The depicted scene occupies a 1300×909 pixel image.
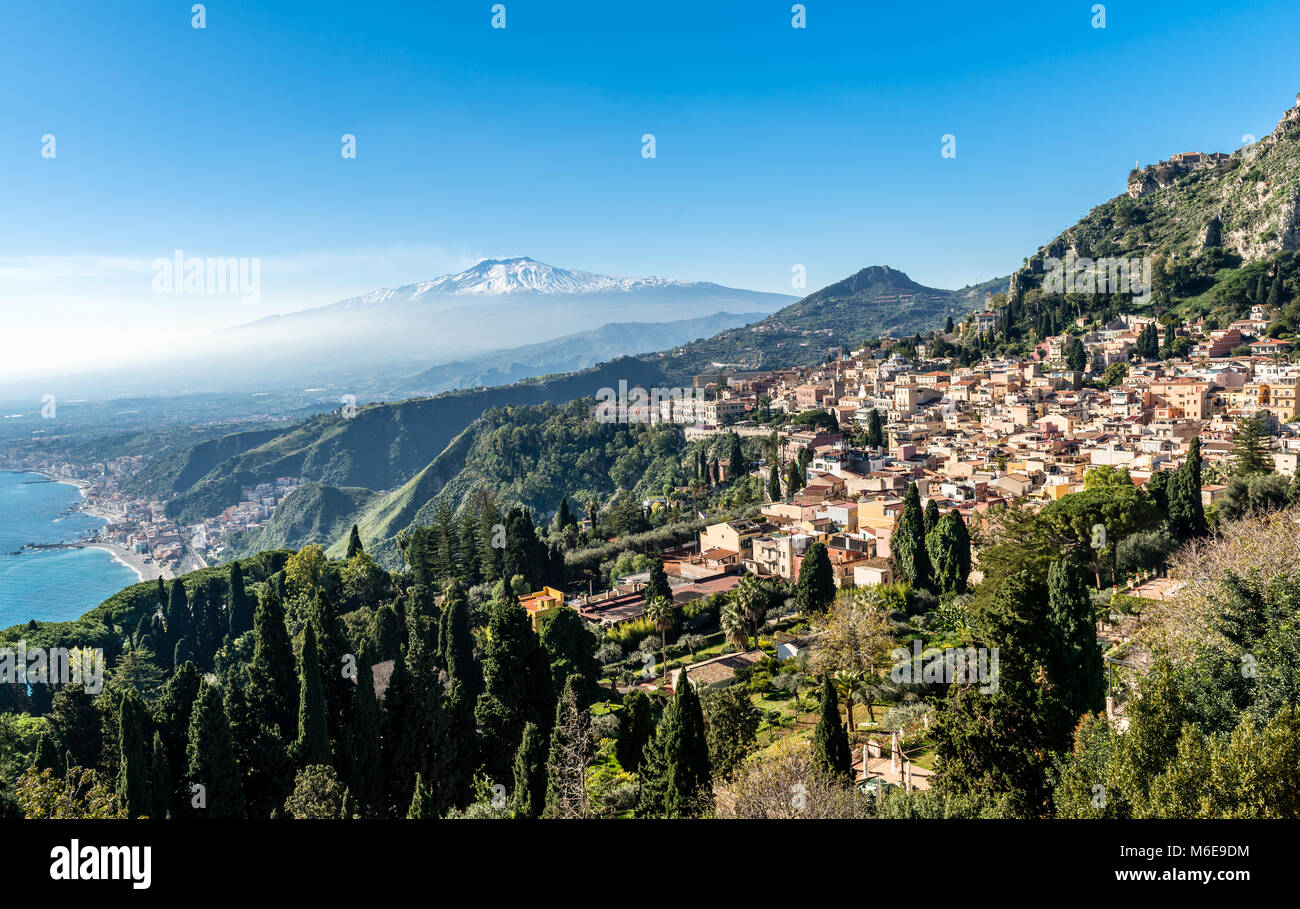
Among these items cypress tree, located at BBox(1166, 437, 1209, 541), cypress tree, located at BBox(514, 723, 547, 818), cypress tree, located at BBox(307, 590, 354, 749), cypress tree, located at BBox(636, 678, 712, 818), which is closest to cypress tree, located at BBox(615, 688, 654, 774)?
cypress tree, located at BBox(514, 723, 547, 818)

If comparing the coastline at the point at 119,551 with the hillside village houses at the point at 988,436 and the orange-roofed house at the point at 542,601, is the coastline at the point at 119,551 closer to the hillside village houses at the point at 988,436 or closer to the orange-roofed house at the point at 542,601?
the orange-roofed house at the point at 542,601

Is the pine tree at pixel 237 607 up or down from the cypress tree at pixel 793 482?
down

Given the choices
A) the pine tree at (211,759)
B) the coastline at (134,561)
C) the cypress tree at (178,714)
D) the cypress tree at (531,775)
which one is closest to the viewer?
the cypress tree at (531,775)

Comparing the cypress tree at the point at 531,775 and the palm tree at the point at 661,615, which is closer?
the cypress tree at the point at 531,775

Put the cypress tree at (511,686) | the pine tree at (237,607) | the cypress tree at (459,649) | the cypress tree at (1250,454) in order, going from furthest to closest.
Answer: the pine tree at (237,607) < the cypress tree at (1250,454) < the cypress tree at (459,649) < the cypress tree at (511,686)

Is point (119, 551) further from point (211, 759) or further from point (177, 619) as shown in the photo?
point (211, 759)

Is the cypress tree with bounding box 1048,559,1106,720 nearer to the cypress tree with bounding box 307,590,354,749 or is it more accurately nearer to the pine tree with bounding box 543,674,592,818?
the pine tree with bounding box 543,674,592,818
